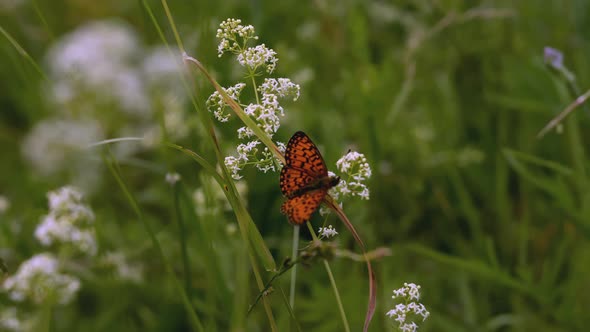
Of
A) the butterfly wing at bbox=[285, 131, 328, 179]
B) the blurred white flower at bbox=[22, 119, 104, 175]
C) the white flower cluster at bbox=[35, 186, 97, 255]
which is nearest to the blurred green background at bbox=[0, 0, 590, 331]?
the blurred white flower at bbox=[22, 119, 104, 175]

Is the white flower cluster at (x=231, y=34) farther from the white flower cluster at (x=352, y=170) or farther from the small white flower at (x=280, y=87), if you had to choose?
the white flower cluster at (x=352, y=170)

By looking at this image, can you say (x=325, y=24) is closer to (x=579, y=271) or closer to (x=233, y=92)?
(x=579, y=271)

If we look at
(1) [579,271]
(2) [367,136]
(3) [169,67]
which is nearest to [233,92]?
(2) [367,136]

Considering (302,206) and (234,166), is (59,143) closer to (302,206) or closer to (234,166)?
(234,166)

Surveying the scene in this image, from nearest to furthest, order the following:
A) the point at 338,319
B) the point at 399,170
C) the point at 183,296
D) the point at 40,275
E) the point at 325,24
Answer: the point at 183,296
the point at 40,275
the point at 338,319
the point at 399,170
the point at 325,24

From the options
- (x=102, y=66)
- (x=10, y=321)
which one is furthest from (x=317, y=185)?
(x=102, y=66)

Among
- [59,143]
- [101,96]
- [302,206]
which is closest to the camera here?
[302,206]
